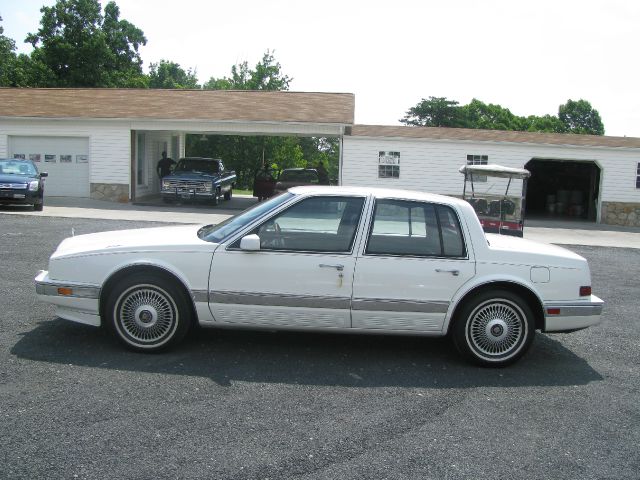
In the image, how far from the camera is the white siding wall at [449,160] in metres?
23.5

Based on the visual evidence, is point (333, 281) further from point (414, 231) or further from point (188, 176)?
point (188, 176)

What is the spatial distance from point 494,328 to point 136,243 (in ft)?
10.3

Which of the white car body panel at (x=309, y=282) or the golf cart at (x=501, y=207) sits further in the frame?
the golf cart at (x=501, y=207)

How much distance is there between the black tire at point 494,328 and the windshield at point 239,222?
1857 mm

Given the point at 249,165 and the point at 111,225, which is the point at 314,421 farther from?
the point at 249,165

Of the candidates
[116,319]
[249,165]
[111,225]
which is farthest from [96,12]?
[116,319]

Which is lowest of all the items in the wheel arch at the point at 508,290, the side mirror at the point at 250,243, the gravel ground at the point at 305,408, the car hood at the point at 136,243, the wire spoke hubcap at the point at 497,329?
the gravel ground at the point at 305,408

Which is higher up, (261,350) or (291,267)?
(291,267)

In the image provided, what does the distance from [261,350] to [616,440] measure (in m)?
2.94

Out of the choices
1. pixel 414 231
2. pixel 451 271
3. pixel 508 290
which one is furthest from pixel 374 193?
pixel 508 290

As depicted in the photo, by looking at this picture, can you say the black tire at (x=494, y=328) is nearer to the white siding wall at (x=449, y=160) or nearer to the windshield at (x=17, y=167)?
the windshield at (x=17, y=167)

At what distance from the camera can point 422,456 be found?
158 inches

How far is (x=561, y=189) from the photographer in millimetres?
31031

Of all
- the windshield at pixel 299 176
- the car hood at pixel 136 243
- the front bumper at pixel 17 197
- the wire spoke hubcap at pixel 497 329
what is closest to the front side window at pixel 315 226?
the car hood at pixel 136 243
